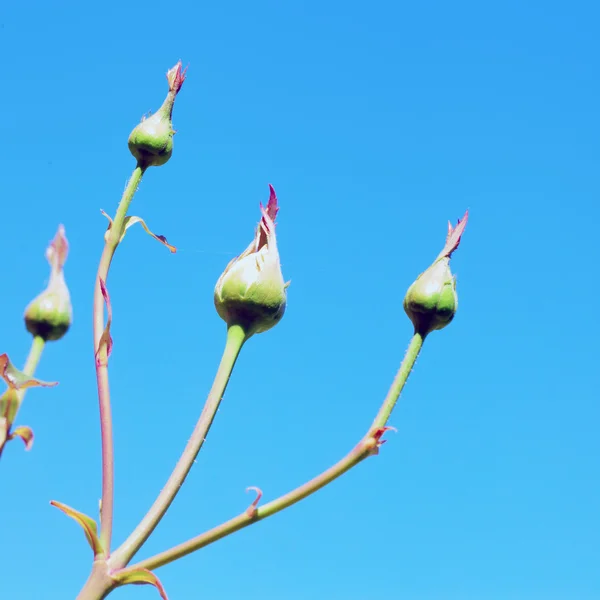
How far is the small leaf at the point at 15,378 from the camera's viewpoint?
1.53m

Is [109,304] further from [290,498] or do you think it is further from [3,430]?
[290,498]

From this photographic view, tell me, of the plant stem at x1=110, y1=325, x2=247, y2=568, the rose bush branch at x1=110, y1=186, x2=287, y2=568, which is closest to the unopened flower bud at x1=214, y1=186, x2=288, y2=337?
the rose bush branch at x1=110, y1=186, x2=287, y2=568

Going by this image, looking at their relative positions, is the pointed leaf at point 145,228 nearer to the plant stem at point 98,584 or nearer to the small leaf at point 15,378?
the small leaf at point 15,378

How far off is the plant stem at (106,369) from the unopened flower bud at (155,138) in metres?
0.07

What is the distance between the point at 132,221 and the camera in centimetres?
190

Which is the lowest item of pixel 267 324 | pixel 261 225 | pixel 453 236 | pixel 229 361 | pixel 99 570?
pixel 99 570

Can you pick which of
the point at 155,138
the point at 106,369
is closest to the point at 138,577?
the point at 106,369

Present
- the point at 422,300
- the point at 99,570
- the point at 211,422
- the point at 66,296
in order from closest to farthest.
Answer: the point at 99,570
the point at 211,422
the point at 422,300
the point at 66,296

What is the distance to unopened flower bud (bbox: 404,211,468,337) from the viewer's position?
1794 mm

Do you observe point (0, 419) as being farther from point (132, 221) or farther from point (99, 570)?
point (132, 221)

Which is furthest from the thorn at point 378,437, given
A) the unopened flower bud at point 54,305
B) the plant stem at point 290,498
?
the unopened flower bud at point 54,305

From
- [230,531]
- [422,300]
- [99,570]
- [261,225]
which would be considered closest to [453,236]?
[422,300]

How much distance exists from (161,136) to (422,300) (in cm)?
84

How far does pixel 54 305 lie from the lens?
1.95m
